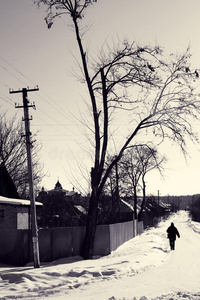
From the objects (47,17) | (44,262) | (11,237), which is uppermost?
(47,17)

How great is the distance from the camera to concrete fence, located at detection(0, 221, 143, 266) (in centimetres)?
1931

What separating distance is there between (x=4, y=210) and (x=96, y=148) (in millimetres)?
8860

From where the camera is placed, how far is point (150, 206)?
342 ft

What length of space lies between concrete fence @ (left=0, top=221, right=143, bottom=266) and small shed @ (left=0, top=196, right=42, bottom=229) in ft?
13.5

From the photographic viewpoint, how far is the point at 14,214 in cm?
2681

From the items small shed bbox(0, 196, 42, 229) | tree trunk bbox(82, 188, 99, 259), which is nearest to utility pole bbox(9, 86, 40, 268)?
tree trunk bbox(82, 188, 99, 259)

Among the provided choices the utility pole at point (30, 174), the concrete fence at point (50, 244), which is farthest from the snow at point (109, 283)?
the concrete fence at point (50, 244)

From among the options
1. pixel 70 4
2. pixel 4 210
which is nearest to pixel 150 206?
pixel 4 210

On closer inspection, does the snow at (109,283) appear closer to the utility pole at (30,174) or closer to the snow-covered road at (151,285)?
the snow-covered road at (151,285)

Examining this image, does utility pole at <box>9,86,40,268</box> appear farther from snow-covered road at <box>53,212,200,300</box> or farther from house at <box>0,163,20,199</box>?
house at <box>0,163,20,199</box>

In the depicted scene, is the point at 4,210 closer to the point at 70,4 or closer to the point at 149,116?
the point at 149,116

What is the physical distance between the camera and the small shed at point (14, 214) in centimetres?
2495

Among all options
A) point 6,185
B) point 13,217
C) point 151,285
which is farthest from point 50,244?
point 151,285

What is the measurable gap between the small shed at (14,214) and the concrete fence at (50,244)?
4126 millimetres
